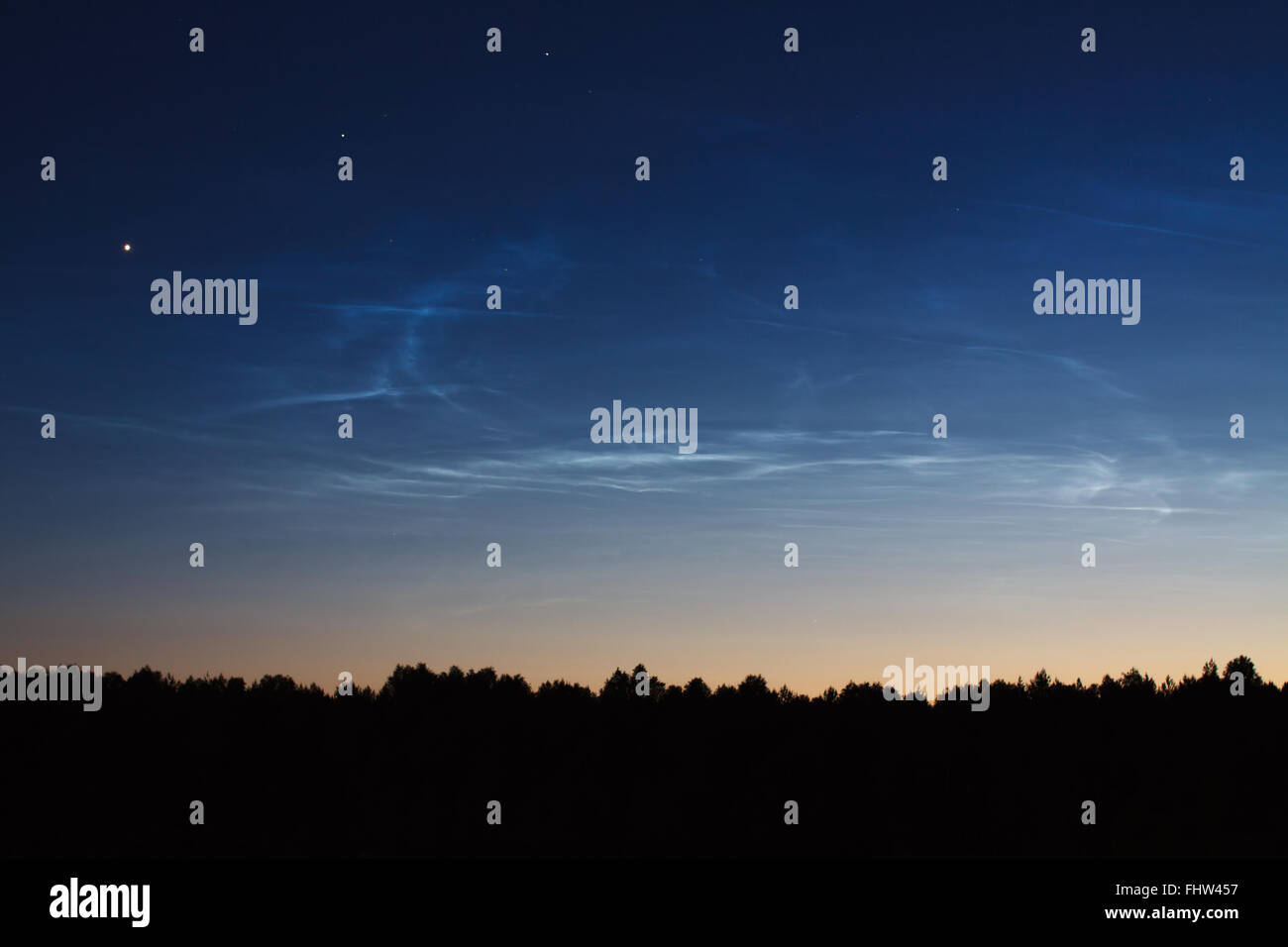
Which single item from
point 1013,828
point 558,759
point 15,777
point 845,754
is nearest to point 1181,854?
point 1013,828

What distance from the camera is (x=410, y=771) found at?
433ft

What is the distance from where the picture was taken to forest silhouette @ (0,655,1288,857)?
117 m

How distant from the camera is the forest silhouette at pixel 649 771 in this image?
382ft

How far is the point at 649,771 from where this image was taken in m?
132

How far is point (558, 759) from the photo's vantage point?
132625 millimetres
